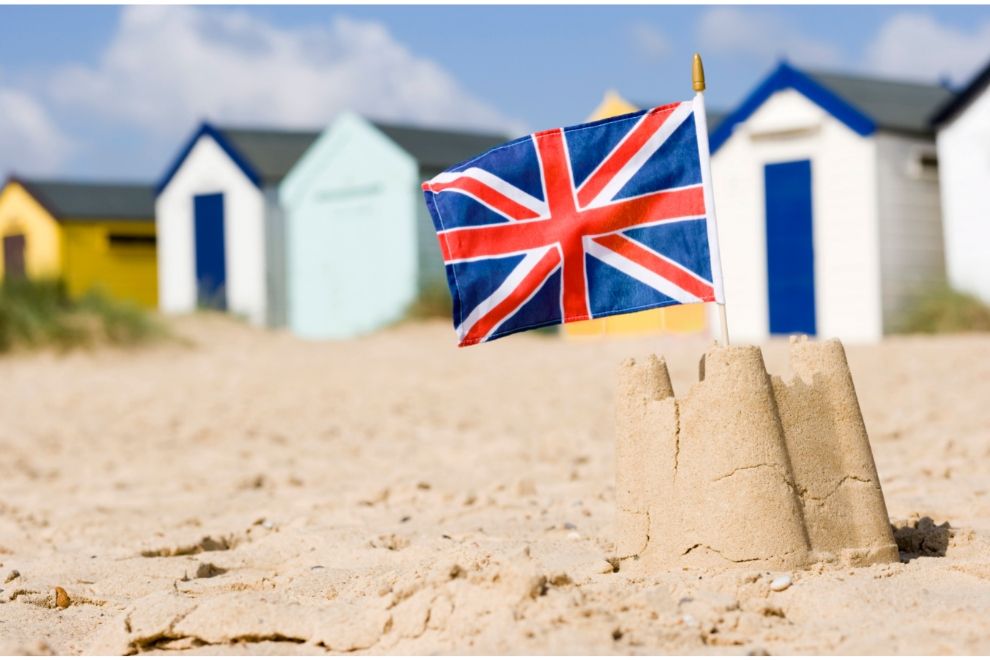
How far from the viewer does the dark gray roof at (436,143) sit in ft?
59.5

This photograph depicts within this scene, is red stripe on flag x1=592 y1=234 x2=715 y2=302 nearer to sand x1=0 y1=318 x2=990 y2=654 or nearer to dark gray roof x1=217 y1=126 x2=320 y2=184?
sand x1=0 y1=318 x2=990 y2=654

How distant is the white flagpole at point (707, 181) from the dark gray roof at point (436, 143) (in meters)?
13.6

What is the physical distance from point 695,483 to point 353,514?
7.42 ft

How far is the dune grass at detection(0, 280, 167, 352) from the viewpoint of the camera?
13.6 metres

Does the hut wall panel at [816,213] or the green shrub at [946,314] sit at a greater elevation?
the hut wall panel at [816,213]

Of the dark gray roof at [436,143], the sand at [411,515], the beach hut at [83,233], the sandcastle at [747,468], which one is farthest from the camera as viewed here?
the beach hut at [83,233]

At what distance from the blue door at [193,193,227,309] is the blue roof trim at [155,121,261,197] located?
28.4 inches

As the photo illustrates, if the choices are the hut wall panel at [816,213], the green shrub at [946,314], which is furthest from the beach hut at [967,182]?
the hut wall panel at [816,213]

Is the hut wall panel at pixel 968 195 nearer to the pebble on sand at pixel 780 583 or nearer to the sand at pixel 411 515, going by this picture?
the sand at pixel 411 515

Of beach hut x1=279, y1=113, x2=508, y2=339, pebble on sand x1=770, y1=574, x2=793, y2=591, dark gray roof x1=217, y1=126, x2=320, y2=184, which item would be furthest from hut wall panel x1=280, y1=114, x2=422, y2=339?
pebble on sand x1=770, y1=574, x2=793, y2=591

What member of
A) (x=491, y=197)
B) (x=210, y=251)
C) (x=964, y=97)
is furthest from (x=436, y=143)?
(x=491, y=197)

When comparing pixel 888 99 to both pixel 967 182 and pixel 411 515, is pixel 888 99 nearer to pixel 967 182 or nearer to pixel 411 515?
pixel 967 182

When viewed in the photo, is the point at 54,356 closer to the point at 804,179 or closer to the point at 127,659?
the point at 804,179

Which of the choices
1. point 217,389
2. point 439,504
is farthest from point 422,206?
point 439,504
